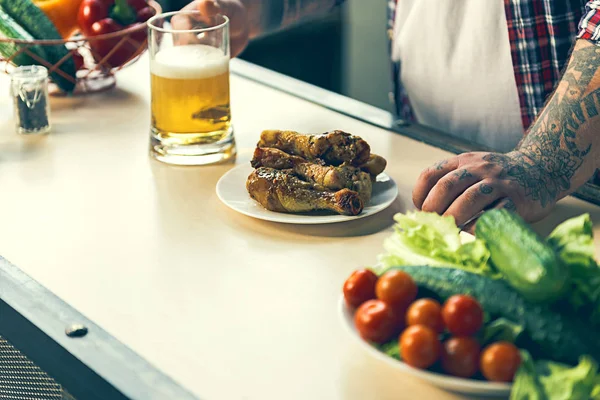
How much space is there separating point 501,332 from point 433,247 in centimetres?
18

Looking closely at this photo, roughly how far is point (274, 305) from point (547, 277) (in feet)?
1.11

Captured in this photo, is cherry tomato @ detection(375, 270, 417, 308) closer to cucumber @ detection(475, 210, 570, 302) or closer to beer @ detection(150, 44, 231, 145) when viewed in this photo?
cucumber @ detection(475, 210, 570, 302)

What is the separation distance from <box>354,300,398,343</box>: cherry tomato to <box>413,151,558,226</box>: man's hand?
36 centimetres

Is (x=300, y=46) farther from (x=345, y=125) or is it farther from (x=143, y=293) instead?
(x=143, y=293)

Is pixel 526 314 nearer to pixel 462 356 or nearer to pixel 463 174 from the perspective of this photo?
pixel 462 356

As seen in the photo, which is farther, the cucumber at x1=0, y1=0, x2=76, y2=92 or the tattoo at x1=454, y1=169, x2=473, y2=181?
the cucumber at x1=0, y1=0, x2=76, y2=92

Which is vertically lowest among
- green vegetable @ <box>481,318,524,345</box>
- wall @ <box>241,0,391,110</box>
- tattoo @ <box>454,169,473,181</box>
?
wall @ <box>241,0,391,110</box>

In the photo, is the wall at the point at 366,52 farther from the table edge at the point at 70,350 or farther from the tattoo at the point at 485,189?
the table edge at the point at 70,350

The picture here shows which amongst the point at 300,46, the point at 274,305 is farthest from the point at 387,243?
the point at 300,46

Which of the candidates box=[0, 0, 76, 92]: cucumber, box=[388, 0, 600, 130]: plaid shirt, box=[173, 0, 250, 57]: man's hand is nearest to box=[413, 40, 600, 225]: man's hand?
box=[388, 0, 600, 130]: plaid shirt

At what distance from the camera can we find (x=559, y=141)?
126 centimetres

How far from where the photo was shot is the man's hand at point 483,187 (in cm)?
114

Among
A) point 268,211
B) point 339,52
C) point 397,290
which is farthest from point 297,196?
point 339,52

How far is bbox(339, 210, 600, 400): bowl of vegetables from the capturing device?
73cm
